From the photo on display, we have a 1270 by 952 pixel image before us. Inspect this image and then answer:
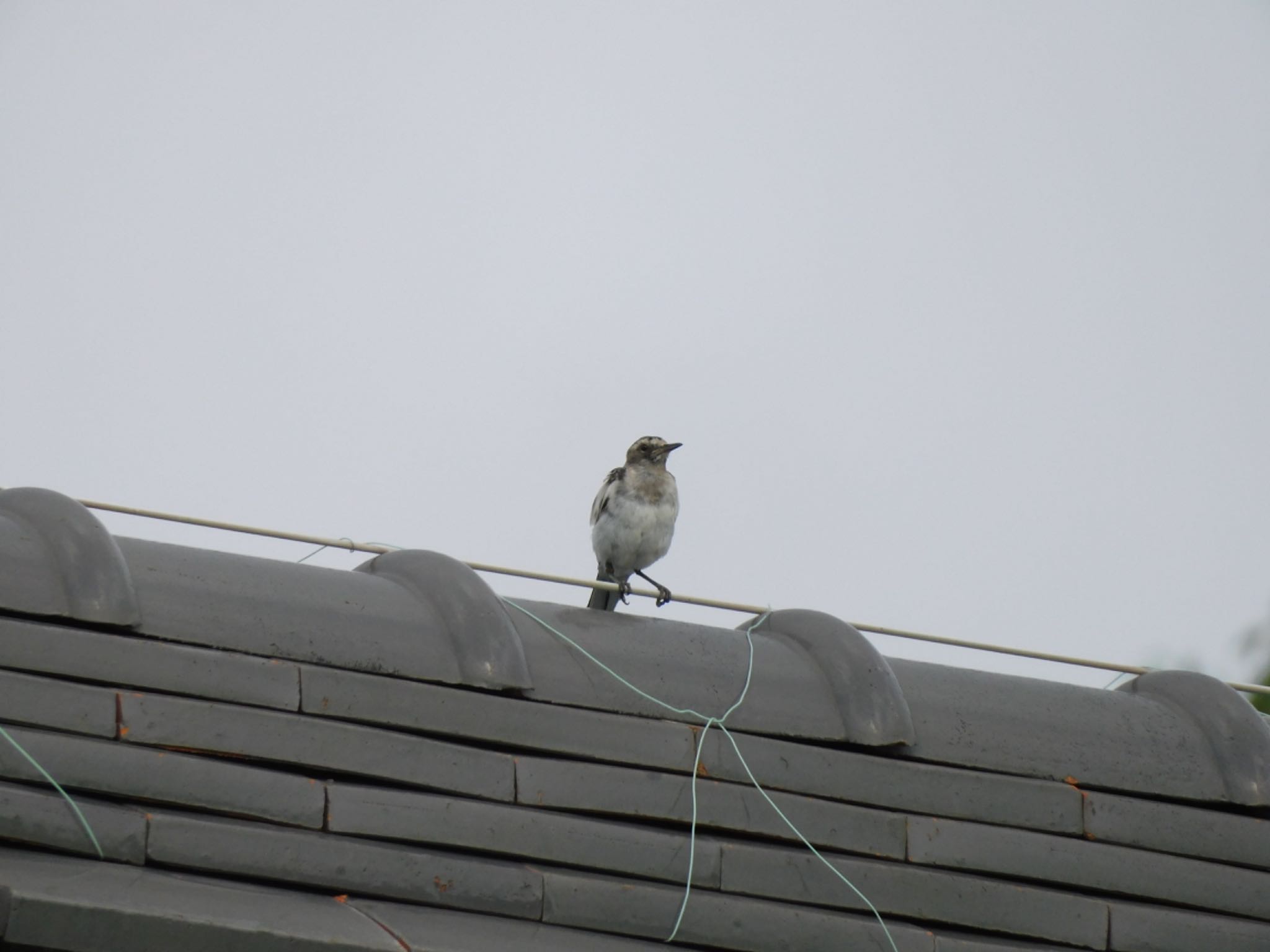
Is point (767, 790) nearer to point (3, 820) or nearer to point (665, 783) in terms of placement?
point (665, 783)

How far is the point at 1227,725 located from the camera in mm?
4910

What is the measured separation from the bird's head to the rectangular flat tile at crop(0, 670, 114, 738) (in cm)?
424

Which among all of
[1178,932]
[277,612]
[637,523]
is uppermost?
[637,523]

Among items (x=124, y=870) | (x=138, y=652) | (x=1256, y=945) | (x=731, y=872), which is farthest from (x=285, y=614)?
(x=1256, y=945)

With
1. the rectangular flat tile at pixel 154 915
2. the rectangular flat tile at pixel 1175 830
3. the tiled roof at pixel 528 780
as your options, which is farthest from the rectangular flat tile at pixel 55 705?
the rectangular flat tile at pixel 1175 830

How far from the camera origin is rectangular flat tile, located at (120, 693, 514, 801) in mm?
3604

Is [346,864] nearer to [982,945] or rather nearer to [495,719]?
[495,719]

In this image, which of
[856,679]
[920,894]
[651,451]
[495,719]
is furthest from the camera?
[651,451]

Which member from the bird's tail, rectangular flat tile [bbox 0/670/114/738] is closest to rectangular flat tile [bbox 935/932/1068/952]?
rectangular flat tile [bbox 0/670/114/738]

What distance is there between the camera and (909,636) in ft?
15.9

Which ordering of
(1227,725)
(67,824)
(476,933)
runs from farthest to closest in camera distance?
(1227,725) < (476,933) < (67,824)

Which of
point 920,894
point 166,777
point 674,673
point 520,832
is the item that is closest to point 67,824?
point 166,777

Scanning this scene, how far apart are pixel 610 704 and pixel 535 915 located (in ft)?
2.43

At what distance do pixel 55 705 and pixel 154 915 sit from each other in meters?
0.71
